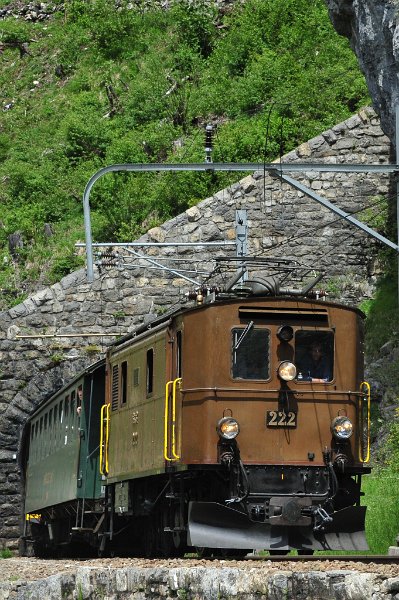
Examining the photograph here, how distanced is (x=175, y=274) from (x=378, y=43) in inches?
260

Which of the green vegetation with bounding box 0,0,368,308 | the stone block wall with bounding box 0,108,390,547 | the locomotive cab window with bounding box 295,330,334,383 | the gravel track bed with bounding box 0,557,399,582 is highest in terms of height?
the green vegetation with bounding box 0,0,368,308

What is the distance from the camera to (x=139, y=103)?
145 ft

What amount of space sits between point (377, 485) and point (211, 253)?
9.48 metres

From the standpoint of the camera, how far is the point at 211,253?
29141 mm

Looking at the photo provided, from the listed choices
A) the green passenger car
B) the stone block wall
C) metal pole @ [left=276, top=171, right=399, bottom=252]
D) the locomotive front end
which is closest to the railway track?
the locomotive front end

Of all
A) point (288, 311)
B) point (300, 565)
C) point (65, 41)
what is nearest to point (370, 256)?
point (288, 311)

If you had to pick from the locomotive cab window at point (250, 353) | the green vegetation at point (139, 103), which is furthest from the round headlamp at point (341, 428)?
the green vegetation at point (139, 103)

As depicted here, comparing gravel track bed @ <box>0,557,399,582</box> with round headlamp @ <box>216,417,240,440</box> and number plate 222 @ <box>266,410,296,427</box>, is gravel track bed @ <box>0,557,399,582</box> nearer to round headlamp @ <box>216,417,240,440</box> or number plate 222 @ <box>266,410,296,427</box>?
round headlamp @ <box>216,417,240,440</box>

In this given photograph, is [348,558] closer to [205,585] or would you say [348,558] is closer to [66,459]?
[205,585]

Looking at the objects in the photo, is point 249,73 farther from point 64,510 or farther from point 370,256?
point 64,510

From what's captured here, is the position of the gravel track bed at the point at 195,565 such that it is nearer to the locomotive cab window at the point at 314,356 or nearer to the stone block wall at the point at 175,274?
the locomotive cab window at the point at 314,356

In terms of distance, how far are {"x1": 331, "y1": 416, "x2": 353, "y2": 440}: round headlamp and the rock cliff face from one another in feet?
29.1

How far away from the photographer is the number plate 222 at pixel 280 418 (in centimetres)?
1535

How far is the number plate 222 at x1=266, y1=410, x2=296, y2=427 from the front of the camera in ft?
50.4
